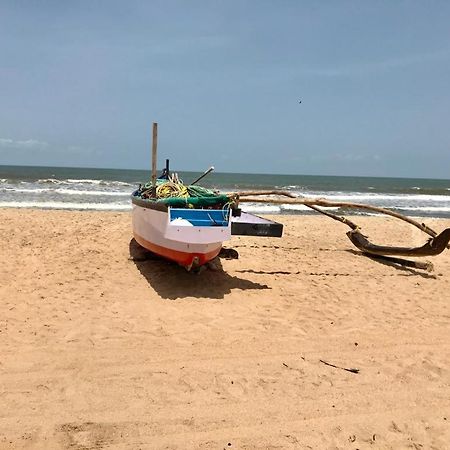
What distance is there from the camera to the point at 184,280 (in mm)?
6461

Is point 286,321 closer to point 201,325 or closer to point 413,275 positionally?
point 201,325

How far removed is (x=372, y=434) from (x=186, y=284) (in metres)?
3.57

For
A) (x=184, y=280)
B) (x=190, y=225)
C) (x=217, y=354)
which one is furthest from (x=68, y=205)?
(x=217, y=354)

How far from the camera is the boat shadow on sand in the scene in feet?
19.8

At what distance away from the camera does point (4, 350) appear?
4.12 m

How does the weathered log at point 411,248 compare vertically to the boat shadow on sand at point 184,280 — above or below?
above

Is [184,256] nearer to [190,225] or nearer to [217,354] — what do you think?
[190,225]

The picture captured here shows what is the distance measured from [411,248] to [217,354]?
5.29m

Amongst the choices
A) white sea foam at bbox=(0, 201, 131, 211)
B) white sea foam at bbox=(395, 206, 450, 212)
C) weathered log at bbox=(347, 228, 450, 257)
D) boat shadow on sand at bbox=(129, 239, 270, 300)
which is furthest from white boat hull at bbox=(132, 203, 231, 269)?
white sea foam at bbox=(395, 206, 450, 212)

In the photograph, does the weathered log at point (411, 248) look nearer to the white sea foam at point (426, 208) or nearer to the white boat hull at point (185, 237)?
the white boat hull at point (185, 237)

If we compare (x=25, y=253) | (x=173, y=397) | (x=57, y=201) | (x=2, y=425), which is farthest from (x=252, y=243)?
(x=57, y=201)

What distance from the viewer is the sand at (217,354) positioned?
3131 millimetres

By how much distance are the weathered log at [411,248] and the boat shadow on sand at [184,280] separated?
316 cm

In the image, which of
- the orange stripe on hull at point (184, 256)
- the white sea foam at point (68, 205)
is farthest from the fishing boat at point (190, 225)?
A: the white sea foam at point (68, 205)
